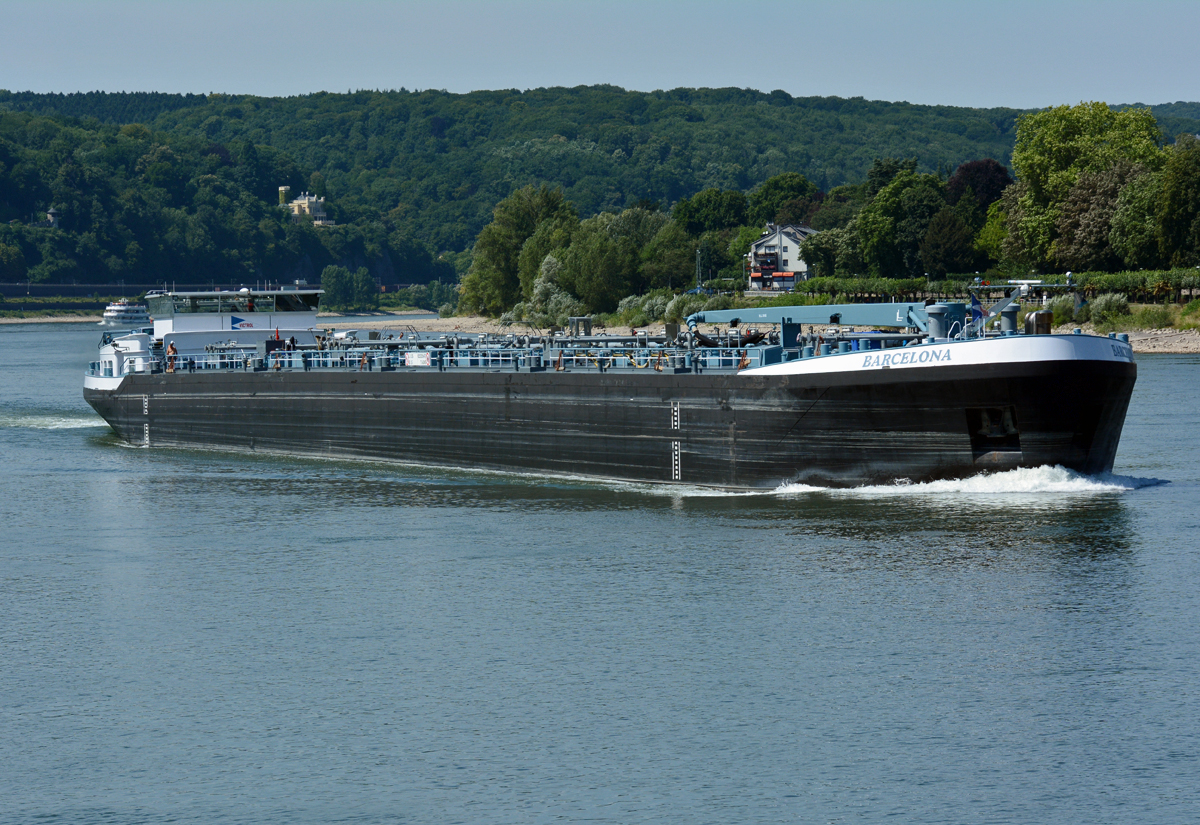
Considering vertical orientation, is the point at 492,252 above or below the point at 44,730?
above

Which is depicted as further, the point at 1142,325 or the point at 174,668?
the point at 1142,325

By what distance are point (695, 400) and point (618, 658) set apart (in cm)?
1566

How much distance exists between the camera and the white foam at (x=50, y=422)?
212 ft

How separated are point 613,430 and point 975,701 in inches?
814

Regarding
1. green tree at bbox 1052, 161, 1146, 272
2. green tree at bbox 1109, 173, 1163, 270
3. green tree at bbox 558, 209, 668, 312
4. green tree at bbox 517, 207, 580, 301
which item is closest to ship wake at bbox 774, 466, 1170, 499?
green tree at bbox 1109, 173, 1163, 270

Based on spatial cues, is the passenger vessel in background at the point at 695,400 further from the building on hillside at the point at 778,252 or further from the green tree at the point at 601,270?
the building on hillside at the point at 778,252

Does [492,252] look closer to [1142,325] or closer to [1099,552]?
[1142,325]

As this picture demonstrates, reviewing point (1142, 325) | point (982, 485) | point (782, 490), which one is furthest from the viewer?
point (1142, 325)

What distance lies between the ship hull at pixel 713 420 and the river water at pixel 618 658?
98cm

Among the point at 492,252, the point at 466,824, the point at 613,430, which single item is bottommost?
the point at 466,824

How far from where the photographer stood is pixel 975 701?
2103 centimetres

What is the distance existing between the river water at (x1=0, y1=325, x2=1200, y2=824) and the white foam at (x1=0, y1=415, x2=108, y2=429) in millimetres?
27779

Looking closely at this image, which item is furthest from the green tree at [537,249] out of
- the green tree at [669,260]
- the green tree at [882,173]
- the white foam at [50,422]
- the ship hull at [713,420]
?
the ship hull at [713,420]

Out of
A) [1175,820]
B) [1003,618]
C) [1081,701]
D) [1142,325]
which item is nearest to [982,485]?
[1003,618]
